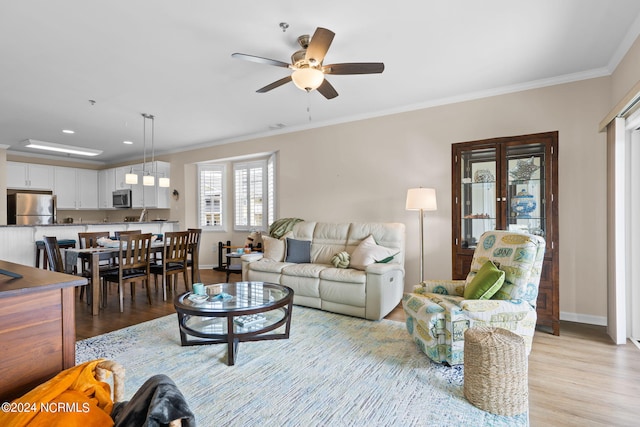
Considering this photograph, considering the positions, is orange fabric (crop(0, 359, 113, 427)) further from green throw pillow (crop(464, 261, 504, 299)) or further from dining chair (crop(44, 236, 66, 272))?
dining chair (crop(44, 236, 66, 272))

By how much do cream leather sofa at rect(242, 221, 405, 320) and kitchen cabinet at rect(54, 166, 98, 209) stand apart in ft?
19.3

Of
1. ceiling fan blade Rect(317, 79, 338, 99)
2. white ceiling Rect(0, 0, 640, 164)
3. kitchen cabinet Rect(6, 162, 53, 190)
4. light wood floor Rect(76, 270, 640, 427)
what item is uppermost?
white ceiling Rect(0, 0, 640, 164)

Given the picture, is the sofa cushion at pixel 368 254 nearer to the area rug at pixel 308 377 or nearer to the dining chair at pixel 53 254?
the area rug at pixel 308 377

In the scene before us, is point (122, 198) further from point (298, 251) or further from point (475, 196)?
point (475, 196)

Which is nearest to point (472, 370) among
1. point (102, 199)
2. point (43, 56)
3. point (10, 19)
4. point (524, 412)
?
point (524, 412)

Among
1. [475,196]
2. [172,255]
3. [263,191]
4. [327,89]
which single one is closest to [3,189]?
[172,255]

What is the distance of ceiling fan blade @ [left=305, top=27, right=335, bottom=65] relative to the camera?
2137 millimetres

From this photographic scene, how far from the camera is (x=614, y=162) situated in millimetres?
2943

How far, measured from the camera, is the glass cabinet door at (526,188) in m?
3.29

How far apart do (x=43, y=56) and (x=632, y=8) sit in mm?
4773

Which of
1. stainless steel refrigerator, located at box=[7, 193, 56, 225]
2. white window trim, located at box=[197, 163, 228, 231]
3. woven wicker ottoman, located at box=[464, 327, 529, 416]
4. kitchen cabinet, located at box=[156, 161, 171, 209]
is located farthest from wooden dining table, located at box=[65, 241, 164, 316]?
woven wicker ottoman, located at box=[464, 327, 529, 416]

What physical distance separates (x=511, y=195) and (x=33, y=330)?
12.8ft

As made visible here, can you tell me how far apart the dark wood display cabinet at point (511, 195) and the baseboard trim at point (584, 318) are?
396 mm

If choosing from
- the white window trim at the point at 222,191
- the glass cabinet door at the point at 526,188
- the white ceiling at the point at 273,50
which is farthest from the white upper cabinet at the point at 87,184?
the glass cabinet door at the point at 526,188
